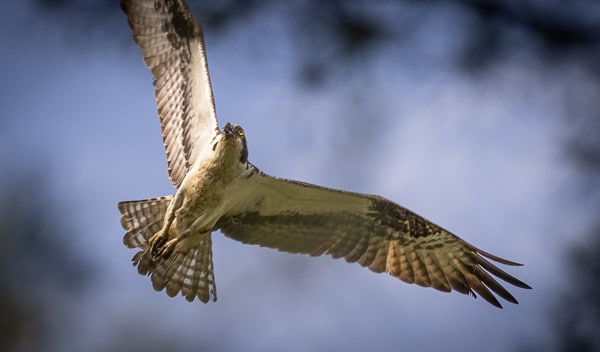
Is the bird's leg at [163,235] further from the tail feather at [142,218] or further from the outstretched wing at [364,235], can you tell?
the outstretched wing at [364,235]

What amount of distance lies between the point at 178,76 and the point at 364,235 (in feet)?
6.08

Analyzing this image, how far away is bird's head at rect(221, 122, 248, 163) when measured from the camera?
5.85 meters

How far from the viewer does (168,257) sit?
6.31 metres

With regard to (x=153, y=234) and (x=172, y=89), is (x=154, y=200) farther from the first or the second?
(x=172, y=89)

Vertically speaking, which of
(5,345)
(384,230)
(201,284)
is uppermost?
(384,230)

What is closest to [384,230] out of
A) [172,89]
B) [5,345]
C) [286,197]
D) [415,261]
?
[415,261]

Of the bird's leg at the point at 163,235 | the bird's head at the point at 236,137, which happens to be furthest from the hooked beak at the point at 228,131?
the bird's leg at the point at 163,235

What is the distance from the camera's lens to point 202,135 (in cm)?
628

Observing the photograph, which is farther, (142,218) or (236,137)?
(142,218)

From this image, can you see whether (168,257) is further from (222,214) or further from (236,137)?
(236,137)

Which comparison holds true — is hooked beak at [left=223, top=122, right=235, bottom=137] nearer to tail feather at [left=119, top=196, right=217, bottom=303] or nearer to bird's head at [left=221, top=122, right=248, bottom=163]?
bird's head at [left=221, top=122, right=248, bottom=163]

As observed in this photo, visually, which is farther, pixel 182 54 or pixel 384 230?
pixel 384 230

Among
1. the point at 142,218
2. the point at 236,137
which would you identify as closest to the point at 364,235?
the point at 236,137

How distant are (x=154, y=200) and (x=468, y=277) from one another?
2.40 metres
